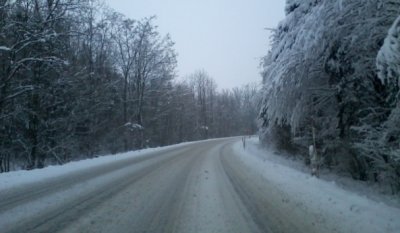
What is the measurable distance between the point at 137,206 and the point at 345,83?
7.88 metres

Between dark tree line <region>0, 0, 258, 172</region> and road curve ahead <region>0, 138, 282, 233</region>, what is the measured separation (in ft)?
28.1

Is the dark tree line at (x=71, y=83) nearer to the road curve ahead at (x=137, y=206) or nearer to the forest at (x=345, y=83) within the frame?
the forest at (x=345, y=83)

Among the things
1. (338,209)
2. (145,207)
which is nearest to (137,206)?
(145,207)

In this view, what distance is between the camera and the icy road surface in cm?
574

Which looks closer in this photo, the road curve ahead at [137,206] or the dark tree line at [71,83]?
the road curve ahead at [137,206]

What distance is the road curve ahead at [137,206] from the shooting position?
5770 mm

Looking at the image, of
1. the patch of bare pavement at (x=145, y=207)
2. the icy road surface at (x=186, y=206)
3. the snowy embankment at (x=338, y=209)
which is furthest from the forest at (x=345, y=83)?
the patch of bare pavement at (x=145, y=207)

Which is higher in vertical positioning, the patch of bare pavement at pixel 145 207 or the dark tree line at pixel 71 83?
the dark tree line at pixel 71 83

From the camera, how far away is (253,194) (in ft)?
28.3

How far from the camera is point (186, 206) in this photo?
289 inches

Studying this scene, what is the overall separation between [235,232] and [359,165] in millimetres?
8868

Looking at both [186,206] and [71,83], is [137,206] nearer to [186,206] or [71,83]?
[186,206]

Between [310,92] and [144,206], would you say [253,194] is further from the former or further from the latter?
[310,92]

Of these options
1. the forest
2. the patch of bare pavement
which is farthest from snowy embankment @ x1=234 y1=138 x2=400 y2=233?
the forest
